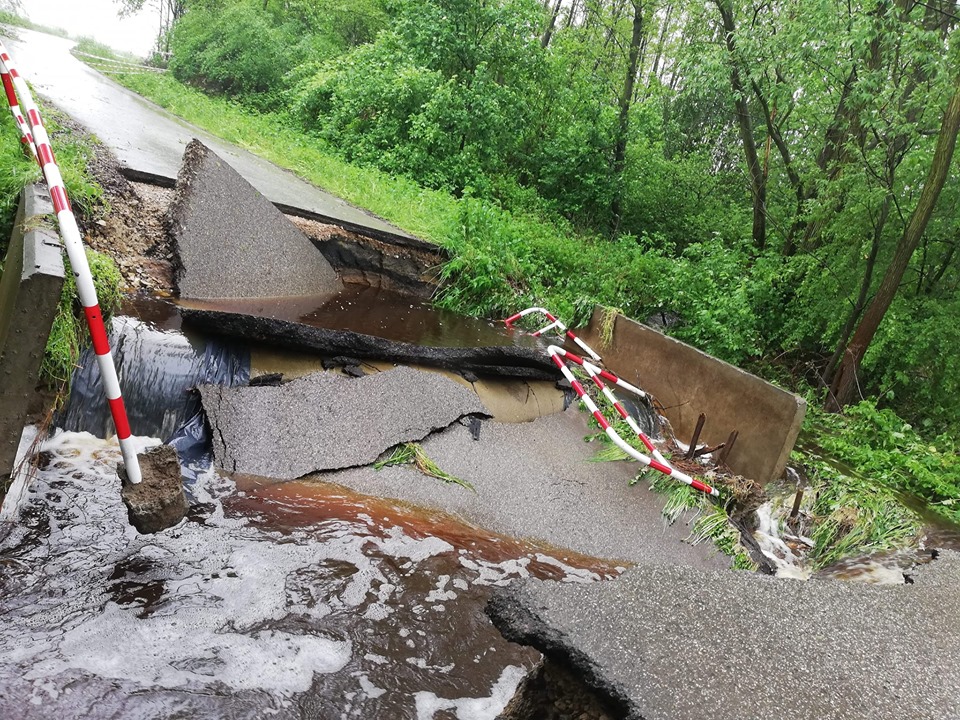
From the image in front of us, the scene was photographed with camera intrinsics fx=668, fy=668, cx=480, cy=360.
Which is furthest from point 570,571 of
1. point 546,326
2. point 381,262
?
point 381,262

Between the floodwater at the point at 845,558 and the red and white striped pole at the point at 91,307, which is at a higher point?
Result: the red and white striped pole at the point at 91,307

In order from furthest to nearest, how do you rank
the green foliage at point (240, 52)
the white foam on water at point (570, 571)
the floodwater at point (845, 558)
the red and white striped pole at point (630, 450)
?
the green foliage at point (240, 52)
the red and white striped pole at point (630, 450)
the floodwater at point (845, 558)
the white foam on water at point (570, 571)

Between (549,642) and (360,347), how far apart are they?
12.6ft

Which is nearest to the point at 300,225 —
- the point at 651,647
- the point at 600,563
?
the point at 600,563

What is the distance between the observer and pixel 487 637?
3498 millimetres

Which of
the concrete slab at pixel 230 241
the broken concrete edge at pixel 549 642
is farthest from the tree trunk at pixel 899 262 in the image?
the broken concrete edge at pixel 549 642

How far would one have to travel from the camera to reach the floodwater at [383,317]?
7297 millimetres

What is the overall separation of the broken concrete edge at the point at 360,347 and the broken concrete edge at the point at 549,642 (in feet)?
11.3

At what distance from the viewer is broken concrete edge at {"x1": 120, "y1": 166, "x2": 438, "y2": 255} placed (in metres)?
8.03

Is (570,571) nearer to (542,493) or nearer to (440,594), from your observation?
(542,493)

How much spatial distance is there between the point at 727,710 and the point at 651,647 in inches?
15.1

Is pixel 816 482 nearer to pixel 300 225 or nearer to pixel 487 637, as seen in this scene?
pixel 487 637

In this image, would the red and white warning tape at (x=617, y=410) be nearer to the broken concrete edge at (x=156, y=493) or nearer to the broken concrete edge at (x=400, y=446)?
the broken concrete edge at (x=400, y=446)

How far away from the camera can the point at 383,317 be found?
8227 mm
